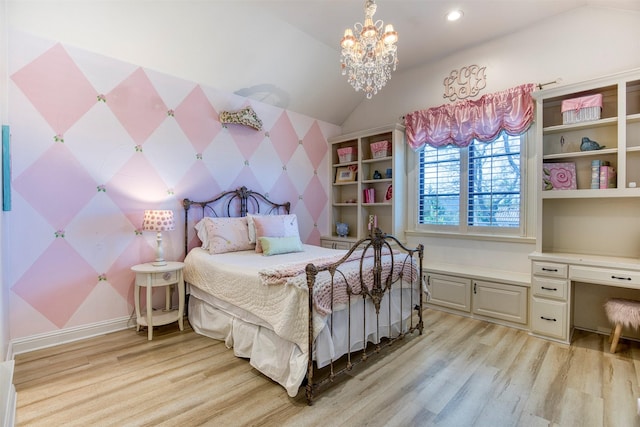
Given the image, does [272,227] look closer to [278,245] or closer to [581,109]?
[278,245]

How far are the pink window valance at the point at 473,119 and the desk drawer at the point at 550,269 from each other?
4.72 feet

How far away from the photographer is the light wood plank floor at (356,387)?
1.80m

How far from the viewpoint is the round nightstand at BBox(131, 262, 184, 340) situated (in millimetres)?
2826

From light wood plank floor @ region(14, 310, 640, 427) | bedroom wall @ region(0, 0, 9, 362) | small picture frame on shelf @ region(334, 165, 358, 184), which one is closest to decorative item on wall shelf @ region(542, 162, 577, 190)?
light wood plank floor @ region(14, 310, 640, 427)

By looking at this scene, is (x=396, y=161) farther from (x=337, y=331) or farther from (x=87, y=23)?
(x=87, y=23)

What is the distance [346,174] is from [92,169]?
11.2 ft

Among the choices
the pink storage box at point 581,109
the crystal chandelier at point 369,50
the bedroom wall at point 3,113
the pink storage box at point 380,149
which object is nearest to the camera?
the bedroom wall at point 3,113

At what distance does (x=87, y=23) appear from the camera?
104 inches

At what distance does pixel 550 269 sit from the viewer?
2.87 metres

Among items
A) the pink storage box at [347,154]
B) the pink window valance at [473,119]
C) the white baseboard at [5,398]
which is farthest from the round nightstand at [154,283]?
the pink window valance at [473,119]

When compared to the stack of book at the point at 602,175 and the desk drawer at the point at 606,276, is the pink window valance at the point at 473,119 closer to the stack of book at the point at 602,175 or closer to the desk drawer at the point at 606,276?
the stack of book at the point at 602,175

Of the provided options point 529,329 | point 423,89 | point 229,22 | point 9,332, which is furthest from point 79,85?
point 529,329

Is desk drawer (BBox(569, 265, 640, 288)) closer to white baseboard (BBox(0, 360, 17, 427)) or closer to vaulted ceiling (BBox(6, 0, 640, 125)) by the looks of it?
vaulted ceiling (BBox(6, 0, 640, 125))

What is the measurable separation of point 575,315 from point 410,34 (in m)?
3.53
